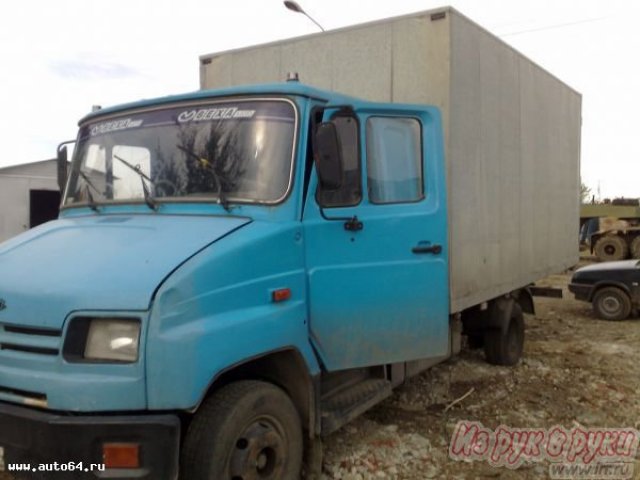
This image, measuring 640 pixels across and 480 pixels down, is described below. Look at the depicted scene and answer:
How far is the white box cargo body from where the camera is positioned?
16.0ft

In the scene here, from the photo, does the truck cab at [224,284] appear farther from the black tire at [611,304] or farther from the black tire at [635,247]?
the black tire at [635,247]

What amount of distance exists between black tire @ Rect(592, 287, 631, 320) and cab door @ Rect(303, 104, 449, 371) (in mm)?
7614

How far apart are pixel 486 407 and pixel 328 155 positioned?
3.36 metres

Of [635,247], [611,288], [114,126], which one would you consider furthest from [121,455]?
[635,247]

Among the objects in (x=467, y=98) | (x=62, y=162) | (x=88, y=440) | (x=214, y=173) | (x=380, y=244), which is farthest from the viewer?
(x=467, y=98)

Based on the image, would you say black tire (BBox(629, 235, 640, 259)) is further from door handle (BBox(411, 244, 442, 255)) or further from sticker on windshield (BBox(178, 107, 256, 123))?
sticker on windshield (BBox(178, 107, 256, 123))

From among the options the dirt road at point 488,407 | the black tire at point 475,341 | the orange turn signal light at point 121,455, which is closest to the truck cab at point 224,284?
the orange turn signal light at point 121,455

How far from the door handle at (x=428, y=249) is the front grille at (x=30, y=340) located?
237 cm

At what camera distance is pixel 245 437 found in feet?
10.0

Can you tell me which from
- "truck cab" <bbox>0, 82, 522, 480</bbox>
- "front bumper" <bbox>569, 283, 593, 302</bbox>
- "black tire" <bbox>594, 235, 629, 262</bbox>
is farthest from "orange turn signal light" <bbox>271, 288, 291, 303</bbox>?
"black tire" <bbox>594, 235, 629, 262</bbox>

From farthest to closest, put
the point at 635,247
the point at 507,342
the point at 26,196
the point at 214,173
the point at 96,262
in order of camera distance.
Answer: the point at 635,247
the point at 26,196
the point at 507,342
the point at 214,173
the point at 96,262

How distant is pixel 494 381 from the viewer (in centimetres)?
636

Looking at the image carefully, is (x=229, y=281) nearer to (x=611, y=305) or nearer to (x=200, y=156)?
(x=200, y=156)

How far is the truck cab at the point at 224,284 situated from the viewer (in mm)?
2678
